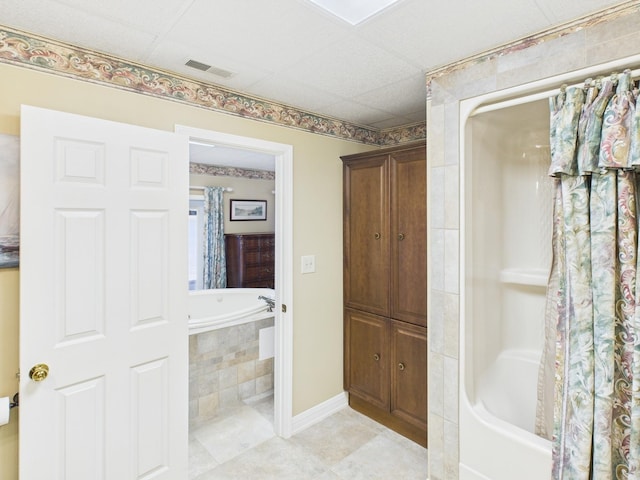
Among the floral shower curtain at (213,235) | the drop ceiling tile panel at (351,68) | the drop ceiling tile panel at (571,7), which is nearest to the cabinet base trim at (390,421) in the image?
the drop ceiling tile panel at (351,68)

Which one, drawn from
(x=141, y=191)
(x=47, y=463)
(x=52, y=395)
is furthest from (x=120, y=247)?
(x=47, y=463)

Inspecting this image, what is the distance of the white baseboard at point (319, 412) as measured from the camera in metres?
2.60

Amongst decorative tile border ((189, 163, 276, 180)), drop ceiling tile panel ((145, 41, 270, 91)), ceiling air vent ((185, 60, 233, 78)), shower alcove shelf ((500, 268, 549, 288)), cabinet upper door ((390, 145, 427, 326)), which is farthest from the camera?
decorative tile border ((189, 163, 276, 180))

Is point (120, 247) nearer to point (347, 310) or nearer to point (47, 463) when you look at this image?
point (47, 463)

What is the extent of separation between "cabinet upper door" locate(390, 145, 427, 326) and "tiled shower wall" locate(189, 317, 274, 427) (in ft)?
4.12

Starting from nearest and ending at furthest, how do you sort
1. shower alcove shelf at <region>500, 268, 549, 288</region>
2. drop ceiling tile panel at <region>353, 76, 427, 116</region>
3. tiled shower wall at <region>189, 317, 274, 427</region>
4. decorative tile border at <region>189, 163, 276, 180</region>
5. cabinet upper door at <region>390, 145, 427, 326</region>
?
shower alcove shelf at <region>500, 268, 549, 288</region>, drop ceiling tile panel at <region>353, 76, 427, 116</region>, cabinet upper door at <region>390, 145, 427, 326</region>, tiled shower wall at <region>189, 317, 274, 427</region>, decorative tile border at <region>189, 163, 276, 180</region>

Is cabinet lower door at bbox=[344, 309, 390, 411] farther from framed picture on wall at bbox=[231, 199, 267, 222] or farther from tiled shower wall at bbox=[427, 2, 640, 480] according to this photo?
framed picture on wall at bbox=[231, 199, 267, 222]

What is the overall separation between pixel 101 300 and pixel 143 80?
112 cm

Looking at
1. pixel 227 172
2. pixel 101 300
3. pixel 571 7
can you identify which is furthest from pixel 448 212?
pixel 227 172

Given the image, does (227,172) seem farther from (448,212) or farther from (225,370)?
(448,212)

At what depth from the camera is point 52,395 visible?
60.1 inches

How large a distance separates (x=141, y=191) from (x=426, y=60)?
5.07 ft

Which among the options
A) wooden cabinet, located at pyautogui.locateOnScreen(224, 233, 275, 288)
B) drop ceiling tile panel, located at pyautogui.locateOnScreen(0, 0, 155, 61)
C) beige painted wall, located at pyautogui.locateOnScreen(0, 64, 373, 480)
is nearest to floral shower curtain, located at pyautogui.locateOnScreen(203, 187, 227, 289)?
wooden cabinet, located at pyautogui.locateOnScreen(224, 233, 275, 288)

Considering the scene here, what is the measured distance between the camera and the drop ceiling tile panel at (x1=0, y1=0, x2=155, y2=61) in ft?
4.47
